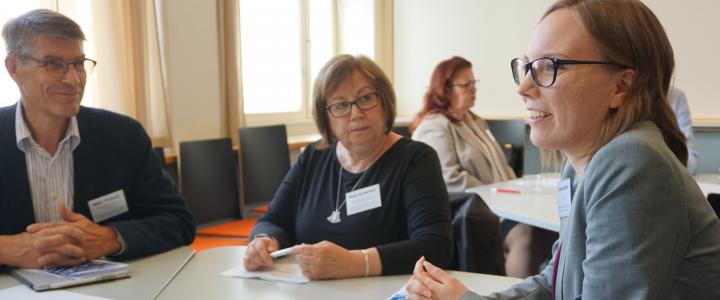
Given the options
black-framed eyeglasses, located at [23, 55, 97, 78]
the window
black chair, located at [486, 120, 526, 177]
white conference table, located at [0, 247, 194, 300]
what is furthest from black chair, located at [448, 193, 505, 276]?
the window

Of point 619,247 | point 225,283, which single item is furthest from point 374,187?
point 619,247

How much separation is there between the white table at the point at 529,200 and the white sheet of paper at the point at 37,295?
1646mm

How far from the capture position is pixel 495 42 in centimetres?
548

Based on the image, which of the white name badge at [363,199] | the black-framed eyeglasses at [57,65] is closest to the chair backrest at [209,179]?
the black-framed eyeglasses at [57,65]

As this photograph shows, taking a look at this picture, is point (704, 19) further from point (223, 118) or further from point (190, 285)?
point (190, 285)

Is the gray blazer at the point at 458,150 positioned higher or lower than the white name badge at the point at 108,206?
lower

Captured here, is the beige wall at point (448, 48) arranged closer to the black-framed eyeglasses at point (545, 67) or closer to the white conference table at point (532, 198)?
the white conference table at point (532, 198)

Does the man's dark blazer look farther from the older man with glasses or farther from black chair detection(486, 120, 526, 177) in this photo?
black chair detection(486, 120, 526, 177)

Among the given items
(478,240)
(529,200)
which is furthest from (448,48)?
(478,240)

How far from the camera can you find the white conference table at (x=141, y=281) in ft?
4.54

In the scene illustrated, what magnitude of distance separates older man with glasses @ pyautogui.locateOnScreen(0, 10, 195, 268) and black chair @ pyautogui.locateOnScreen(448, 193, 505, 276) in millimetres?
922

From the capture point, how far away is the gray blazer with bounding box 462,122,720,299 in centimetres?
83

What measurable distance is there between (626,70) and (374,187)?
1026 millimetres

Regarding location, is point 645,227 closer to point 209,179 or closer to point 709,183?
point 709,183
